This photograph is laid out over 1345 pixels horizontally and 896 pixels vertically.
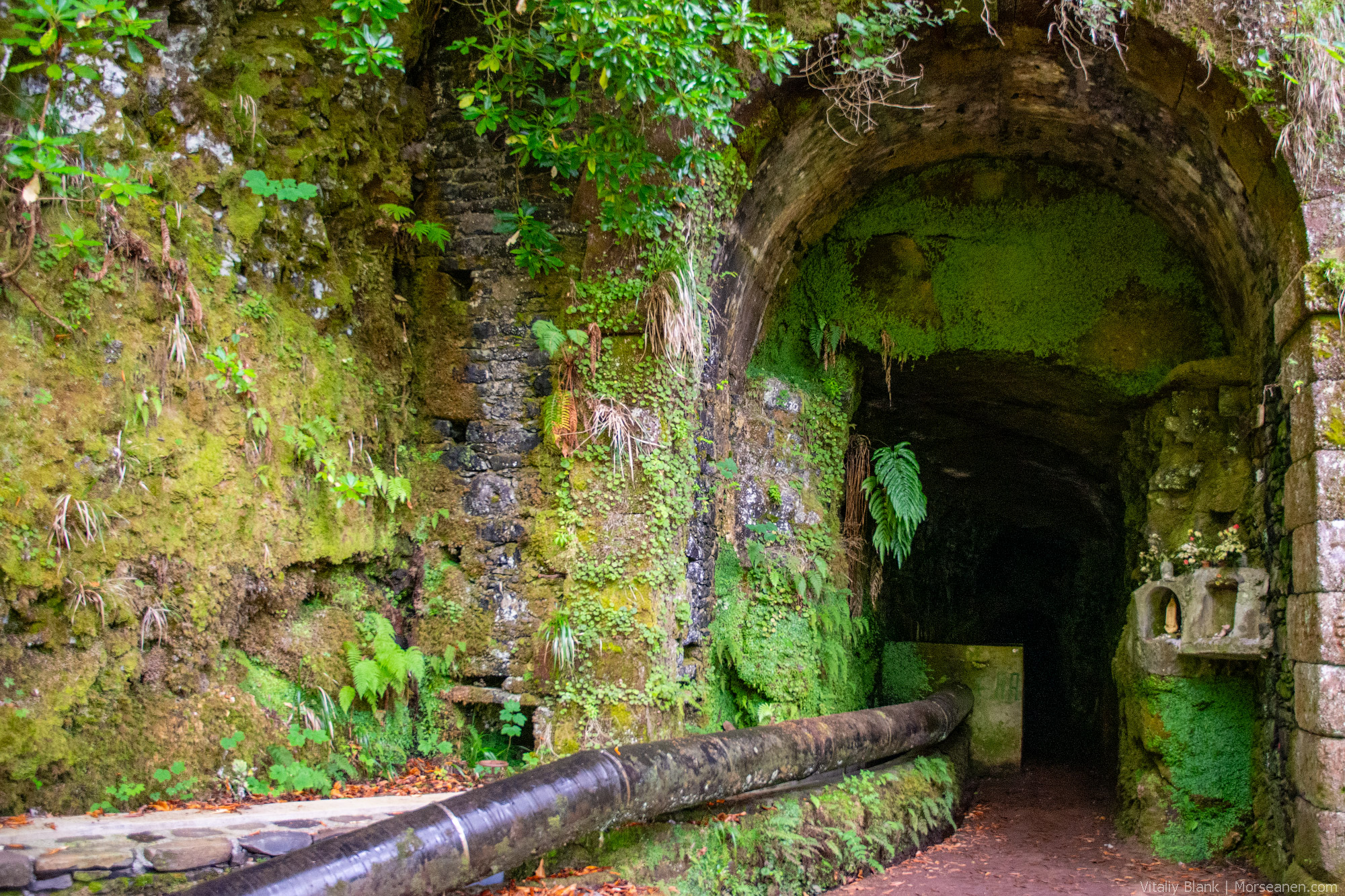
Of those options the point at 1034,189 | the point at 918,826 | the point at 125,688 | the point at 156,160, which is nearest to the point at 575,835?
the point at 125,688

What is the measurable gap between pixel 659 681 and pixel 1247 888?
12.3 feet

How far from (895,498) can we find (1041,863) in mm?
3022

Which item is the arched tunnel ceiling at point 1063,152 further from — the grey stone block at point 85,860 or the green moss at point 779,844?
the grey stone block at point 85,860

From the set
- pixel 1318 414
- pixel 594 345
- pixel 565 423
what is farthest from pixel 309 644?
pixel 1318 414

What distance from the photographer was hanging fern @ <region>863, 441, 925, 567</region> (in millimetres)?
7574

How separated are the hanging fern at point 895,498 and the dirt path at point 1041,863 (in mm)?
2369

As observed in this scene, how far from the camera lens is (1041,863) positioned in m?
5.86

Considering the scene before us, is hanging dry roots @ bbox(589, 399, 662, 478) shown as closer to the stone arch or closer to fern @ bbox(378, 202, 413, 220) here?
the stone arch

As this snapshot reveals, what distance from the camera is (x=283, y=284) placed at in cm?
522

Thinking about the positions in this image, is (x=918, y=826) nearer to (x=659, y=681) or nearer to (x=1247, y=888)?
(x=1247, y=888)

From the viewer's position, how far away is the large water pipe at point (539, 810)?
293 centimetres

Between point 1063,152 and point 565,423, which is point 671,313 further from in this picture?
point 1063,152

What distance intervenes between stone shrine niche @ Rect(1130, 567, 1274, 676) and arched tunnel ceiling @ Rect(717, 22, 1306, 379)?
156 centimetres

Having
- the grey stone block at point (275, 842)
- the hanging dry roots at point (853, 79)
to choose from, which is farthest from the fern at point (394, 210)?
the grey stone block at point (275, 842)
